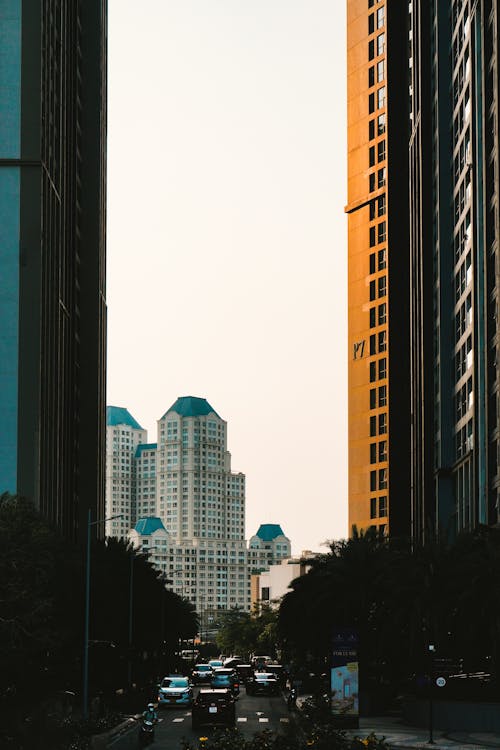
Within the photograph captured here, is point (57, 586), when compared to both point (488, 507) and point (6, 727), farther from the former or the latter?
point (6, 727)

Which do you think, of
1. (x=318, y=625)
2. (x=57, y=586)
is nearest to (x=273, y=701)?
(x=318, y=625)

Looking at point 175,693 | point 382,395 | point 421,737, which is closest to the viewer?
point 421,737

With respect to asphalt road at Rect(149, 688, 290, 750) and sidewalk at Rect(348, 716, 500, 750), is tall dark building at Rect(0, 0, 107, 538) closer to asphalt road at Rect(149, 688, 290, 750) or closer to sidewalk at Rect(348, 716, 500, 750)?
asphalt road at Rect(149, 688, 290, 750)

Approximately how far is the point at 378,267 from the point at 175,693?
80.6m

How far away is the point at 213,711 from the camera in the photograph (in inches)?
2012

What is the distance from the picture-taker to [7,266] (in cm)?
9438

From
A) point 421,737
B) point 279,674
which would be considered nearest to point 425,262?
point 279,674

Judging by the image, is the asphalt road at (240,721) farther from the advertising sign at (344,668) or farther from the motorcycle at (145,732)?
the advertising sign at (344,668)

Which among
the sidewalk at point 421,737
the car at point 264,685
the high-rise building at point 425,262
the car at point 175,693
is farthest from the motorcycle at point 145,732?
the car at point 264,685

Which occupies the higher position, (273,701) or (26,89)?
(26,89)

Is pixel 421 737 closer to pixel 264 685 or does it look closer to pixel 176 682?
pixel 176 682

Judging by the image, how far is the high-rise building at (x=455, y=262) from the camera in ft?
264

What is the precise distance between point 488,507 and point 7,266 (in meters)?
37.8

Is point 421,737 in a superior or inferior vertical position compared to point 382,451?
inferior
